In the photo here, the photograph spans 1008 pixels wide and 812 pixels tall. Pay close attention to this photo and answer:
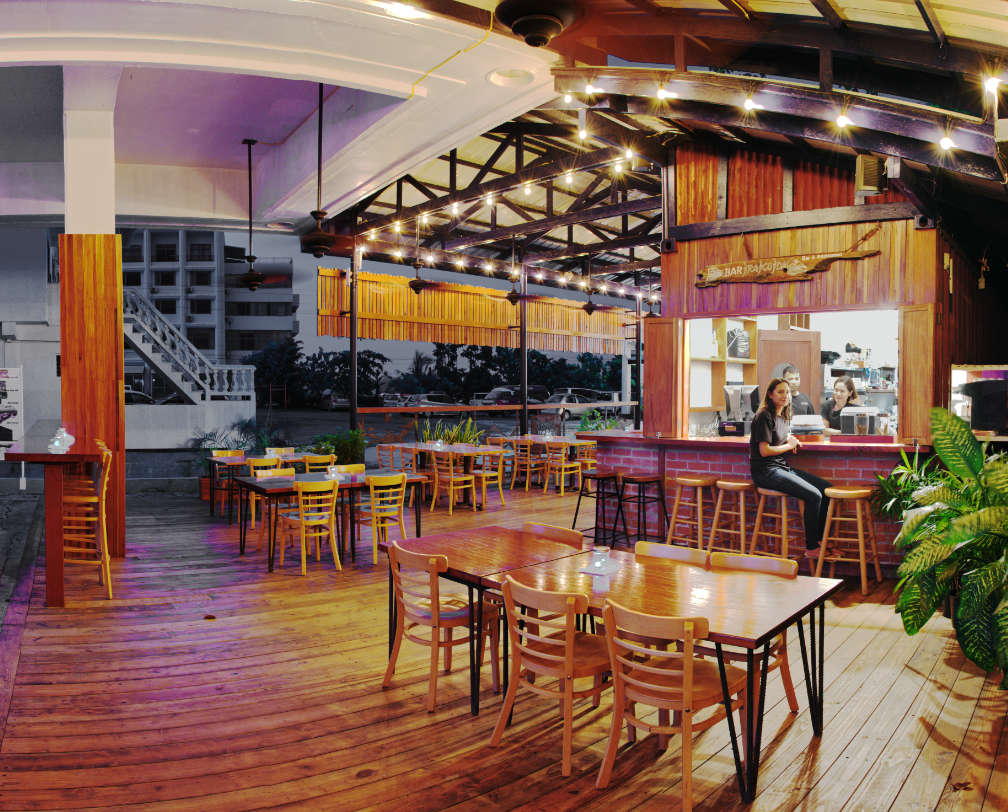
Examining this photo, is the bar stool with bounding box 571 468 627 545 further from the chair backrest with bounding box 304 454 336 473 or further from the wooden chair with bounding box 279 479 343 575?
the chair backrest with bounding box 304 454 336 473

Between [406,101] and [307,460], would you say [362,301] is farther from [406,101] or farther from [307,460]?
[406,101]

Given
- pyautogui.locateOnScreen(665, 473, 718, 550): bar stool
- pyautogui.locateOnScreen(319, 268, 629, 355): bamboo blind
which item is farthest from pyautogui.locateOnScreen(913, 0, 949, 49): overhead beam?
pyautogui.locateOnScreen(319, 268, 629, 355): bamboo blind

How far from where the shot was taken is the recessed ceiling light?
14.2ft

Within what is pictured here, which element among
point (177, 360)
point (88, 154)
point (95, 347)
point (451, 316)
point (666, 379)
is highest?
point (88, 154)

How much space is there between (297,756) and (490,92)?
16.6ft

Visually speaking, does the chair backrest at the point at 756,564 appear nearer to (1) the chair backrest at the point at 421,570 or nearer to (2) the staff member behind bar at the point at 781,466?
(1) the chair backrest at the point at 421,570

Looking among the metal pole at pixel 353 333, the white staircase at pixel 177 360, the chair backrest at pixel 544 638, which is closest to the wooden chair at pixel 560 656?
the chair backrest at pixel 544 638

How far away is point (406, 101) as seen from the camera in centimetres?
644

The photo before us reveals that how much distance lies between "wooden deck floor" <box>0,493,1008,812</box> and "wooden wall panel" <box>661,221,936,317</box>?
112 inches

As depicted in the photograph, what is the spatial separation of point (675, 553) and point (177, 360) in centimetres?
1268

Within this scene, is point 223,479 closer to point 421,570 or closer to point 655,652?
point 421,570

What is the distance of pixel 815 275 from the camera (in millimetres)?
6703

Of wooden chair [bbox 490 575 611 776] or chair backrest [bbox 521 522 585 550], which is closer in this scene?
wooden chair [bbox 490 575 611 776]

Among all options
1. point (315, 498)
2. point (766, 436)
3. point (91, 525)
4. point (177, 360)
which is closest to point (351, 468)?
point (315, 498)
